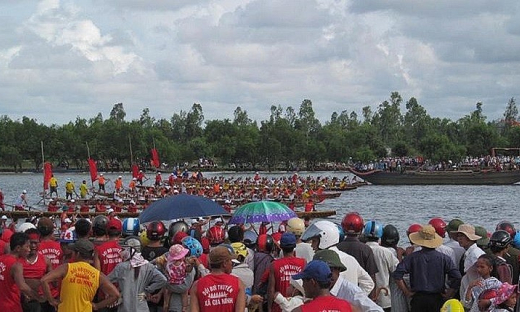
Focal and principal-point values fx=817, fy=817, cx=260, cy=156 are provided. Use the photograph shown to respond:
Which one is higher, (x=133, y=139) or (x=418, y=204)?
(x=133, y=139)

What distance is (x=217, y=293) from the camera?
7.64 m

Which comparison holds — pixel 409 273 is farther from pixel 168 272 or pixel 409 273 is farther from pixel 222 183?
pixel 222 183

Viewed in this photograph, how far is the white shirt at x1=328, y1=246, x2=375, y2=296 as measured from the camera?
8875mm

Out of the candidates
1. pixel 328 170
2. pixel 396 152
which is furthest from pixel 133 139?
pixel 396 152

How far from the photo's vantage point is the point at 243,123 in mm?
193250

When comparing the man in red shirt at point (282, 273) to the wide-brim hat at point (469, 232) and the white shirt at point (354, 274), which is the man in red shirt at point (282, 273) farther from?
the wide-brim hat at point (469, 232)

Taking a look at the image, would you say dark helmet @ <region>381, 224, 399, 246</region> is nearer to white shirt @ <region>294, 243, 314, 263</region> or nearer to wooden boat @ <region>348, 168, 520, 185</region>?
white shirt @ <region>294, 243, 314, 263</region>

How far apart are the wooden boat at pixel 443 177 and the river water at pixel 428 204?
4.27 feet

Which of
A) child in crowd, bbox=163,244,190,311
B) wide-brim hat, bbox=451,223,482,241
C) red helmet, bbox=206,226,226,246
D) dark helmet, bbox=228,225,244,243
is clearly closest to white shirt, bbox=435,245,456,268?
wide-brim hat, bbox=451,223,482,241

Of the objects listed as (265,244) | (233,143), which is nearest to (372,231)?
(265,244)

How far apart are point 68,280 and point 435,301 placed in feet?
14.0

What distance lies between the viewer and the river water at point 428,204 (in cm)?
5375

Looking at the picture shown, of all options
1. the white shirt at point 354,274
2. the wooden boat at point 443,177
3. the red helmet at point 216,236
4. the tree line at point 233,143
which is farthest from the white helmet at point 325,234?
the tree line at point 233,143

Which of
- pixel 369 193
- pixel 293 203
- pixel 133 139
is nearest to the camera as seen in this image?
pixel 293 203
